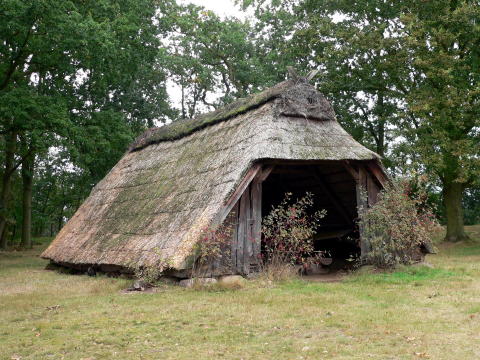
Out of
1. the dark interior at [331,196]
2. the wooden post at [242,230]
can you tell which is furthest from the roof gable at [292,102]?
the wooden post at [242,230]

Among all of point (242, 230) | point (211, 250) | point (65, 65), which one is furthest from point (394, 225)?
point (65, 65)

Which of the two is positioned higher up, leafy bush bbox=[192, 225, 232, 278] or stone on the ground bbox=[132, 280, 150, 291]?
leafy bush bbox=[192, 225, 232, 278]

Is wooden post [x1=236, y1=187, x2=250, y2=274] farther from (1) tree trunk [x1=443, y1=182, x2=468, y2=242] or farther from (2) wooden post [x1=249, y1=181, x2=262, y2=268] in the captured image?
(1) tree trunk [x1=443, y1=182, x2=468, y2=242]

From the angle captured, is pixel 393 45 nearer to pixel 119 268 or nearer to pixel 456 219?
pixel 456 219

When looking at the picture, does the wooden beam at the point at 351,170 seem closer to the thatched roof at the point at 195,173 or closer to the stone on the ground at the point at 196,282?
the thatched roof at the point at 195,173

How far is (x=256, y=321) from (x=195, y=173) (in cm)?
574

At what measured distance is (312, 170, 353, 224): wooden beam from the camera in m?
14.0

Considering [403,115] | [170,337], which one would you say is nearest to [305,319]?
[170,337]

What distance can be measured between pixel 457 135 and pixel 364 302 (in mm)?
13126

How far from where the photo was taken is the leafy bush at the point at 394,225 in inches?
426

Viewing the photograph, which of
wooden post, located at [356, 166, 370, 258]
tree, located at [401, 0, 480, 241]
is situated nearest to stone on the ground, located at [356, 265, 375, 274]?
wooden post, located at [356, 166, 370, 258]

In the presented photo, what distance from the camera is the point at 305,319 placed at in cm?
683

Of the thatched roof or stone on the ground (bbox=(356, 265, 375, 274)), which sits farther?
stone on the ground (bbox=(356, 265, 375, 274))

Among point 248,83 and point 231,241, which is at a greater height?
point 248,83
